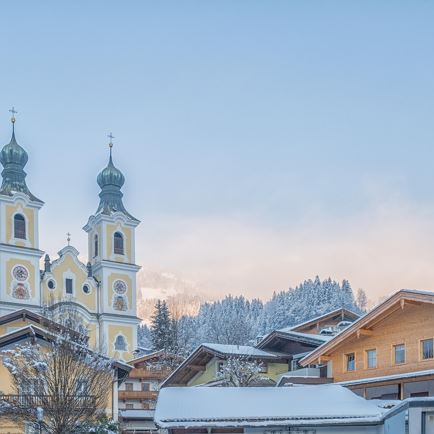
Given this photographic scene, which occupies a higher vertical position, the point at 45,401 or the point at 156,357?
the point at 45,401

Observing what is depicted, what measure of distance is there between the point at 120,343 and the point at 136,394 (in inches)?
546

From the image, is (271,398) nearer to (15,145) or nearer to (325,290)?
(15,145)

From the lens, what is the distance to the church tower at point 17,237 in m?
52.9

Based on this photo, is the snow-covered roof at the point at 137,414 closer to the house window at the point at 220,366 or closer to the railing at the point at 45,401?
the house window at the point at 220,366

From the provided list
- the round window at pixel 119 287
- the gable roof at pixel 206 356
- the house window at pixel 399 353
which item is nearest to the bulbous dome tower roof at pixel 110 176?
the round window at pixel 119 287

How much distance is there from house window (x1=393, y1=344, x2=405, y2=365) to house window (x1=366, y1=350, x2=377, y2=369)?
3.45ft

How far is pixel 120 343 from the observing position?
188 feet

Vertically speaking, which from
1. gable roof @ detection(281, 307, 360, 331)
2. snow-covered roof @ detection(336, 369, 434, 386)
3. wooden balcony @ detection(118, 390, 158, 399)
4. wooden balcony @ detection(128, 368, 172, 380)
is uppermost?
gable roof @ detection(281, 307, 360, 331)

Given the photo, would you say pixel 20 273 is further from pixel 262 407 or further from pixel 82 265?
pixel 262 407

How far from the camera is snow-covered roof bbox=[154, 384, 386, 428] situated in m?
17.3

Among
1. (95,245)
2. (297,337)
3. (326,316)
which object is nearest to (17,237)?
(95,245)

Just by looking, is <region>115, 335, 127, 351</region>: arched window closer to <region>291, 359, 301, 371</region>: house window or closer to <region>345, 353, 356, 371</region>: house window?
<region>291, 359, 301, 371</region>: house window

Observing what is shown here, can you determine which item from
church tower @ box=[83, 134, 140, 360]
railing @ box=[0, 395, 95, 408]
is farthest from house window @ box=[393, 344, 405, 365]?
church tower @ box=[83, 134, 140, 360]

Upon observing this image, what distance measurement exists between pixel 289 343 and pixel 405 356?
33.9ft
